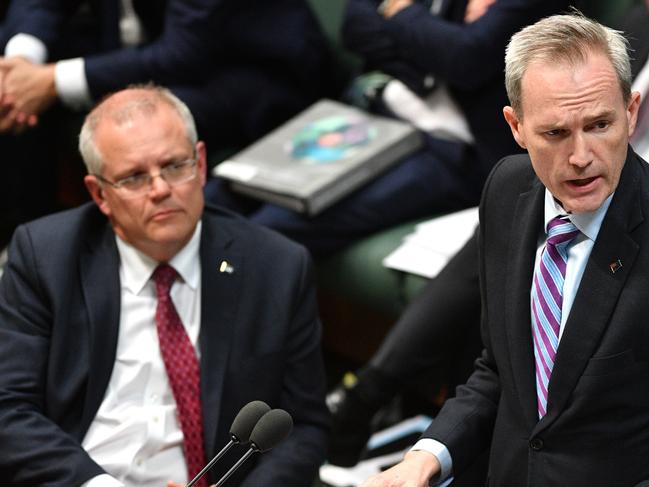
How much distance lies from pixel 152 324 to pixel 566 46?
1196mm

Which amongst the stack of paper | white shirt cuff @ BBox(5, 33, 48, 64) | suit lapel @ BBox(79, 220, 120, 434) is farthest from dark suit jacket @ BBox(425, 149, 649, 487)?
white shirt cuff @ BBox(5, 33, 48, 64)

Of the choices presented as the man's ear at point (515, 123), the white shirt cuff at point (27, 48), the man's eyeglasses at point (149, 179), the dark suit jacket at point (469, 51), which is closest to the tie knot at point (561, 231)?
the man's ear at point (515, 123)

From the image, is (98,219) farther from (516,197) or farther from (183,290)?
(516,197)

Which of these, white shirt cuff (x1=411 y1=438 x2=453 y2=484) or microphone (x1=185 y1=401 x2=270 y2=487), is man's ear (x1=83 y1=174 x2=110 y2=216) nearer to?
microphone (x1=185 y1=401 x2=270 y2=487)

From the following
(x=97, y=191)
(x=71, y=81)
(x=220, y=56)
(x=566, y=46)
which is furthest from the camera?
(x=220, y=56)

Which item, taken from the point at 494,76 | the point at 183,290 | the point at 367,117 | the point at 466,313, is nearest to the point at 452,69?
the point at 494,76

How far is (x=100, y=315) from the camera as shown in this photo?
2689 millimetres

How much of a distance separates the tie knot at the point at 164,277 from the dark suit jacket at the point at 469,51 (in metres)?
1.30

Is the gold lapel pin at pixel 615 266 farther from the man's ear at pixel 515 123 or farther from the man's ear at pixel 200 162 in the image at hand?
the man's ear at pixel 200 162

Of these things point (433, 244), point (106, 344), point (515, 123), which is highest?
point (515, 123)

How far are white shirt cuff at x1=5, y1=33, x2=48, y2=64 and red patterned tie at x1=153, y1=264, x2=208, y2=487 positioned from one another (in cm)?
172

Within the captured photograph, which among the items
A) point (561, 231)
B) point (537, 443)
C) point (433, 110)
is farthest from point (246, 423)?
point (433, 110)

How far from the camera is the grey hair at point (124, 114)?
273cm

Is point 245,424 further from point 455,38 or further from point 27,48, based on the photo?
point 27,48
